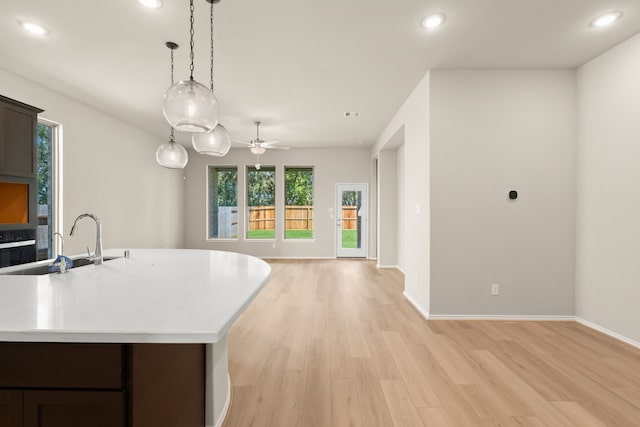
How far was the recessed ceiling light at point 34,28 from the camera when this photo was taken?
258 cm

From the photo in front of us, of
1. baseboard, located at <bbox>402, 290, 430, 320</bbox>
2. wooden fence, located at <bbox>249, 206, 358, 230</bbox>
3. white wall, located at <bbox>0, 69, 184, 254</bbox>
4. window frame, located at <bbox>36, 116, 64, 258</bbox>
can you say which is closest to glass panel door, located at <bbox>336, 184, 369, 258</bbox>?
wooden fence, located at <bbox>249, 206, 358, 230</bbox>

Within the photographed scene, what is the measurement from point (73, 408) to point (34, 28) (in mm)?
3364

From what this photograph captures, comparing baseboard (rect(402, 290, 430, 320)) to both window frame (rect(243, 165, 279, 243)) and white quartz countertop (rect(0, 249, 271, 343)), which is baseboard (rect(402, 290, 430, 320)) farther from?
window frame (rect(243, 165, 279, 243))

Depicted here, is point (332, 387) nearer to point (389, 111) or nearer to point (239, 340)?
point (239, 340)

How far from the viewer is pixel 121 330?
0.86m

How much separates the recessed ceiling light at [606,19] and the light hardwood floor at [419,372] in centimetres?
288

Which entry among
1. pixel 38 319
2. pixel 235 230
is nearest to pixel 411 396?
pixel 38 319

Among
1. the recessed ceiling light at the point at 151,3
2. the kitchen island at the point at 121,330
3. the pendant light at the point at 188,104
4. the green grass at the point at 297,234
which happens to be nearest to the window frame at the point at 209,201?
the green grass at the point at 297,234

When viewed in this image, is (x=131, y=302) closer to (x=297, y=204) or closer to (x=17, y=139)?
(x=17, y=139)

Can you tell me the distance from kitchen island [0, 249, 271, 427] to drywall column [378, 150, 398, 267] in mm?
5309

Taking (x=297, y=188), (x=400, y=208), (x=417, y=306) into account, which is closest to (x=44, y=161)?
(x=297, y=188)

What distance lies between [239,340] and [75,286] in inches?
67.4

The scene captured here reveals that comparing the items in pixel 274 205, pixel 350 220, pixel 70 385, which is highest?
pixel 274 205

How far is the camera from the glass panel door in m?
7.59
